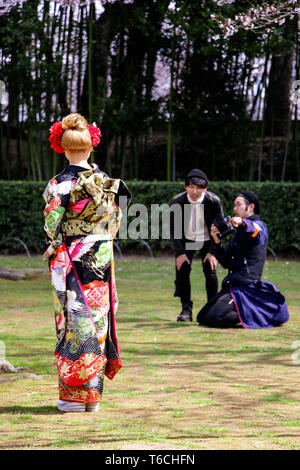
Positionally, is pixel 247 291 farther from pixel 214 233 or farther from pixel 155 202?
pixel 155 202

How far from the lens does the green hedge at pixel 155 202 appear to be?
13.4m

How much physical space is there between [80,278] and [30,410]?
0.75 m

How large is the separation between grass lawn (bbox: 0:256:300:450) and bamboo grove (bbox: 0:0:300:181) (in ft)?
23.8

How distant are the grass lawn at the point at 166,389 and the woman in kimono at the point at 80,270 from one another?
7.9 inches

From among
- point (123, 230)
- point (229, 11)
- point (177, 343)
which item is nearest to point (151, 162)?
point (123, 230)

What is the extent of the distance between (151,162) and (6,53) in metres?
5.38

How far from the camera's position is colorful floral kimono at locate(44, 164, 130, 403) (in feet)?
12.8

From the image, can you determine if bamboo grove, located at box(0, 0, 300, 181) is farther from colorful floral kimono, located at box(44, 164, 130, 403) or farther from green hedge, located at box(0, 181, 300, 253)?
colorful floral kimono, located at box(44, 164, 130, 403)

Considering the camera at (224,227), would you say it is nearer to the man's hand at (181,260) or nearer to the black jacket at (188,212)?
the black jacket at (188,212)

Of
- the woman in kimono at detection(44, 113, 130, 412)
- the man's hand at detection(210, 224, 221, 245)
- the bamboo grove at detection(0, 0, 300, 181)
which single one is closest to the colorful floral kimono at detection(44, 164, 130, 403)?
the woman in kimono at detection(44, 113, 130, 412)

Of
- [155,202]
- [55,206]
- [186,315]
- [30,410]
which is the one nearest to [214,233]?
[186,315]

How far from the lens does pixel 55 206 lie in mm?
3908

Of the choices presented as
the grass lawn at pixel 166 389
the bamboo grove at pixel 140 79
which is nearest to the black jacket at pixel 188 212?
the grass lawn at pixel 166 389

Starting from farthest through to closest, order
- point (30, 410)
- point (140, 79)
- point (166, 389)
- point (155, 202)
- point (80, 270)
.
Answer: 1. point (140, 79)
2. point (155, 202)
3. point (166, 389)
4. point (80, 270)
5. point (30, 410)
